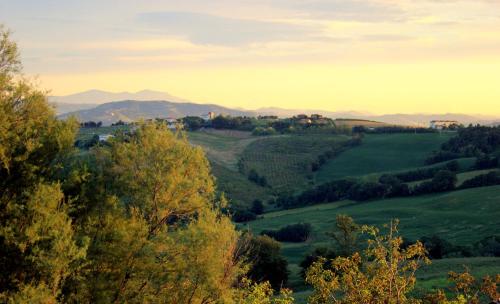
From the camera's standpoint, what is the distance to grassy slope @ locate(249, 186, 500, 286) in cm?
9069

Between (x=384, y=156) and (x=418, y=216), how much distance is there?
65649mm

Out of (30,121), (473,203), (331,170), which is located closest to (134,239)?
(30,121)

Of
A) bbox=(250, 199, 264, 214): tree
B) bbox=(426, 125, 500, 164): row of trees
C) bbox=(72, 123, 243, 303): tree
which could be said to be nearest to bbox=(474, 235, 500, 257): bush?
bbox=(72, 123, 243, 303): tree

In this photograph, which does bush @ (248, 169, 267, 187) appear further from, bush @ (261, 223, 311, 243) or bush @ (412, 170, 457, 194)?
bush @ (261, 223, 311, 243)

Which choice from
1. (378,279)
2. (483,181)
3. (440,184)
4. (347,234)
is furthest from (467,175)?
(378,279)

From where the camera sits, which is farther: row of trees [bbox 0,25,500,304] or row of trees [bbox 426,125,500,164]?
row of trees [bbox 426,125,500,164]

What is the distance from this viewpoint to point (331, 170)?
16325 cm

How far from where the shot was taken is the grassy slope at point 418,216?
298ft

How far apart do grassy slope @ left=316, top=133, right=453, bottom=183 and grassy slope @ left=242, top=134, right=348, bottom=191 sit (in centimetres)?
592

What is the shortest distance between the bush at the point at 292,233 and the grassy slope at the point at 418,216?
154cm

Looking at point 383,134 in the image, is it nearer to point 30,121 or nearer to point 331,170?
point 331,170

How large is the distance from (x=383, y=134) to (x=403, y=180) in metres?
63.5

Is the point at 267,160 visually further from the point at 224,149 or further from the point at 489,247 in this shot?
the point at 489,247

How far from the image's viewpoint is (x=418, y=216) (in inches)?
4050
